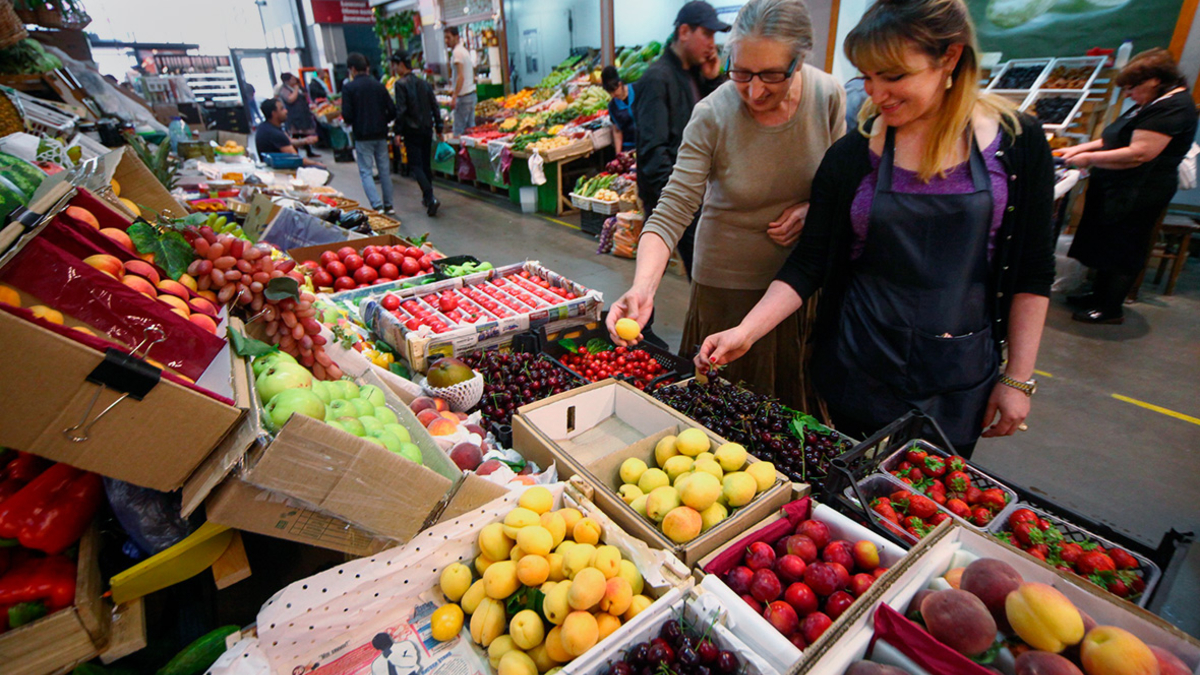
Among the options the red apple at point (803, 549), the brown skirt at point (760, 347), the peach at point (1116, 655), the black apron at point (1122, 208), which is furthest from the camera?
the black apron at point (1122, 208)

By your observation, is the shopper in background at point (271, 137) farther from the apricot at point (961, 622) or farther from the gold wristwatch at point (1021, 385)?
the apricot at point (961, 622)

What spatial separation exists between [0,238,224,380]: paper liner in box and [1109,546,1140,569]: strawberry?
6.58ft

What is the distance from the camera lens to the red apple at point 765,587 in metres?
1.15

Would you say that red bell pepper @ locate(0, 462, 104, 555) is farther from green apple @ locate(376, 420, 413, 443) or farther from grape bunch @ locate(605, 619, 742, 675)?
grape bunch @ locate(605, 619, 742, 675)

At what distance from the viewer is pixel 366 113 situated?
714 centimetres

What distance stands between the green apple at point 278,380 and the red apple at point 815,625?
115 centimetres

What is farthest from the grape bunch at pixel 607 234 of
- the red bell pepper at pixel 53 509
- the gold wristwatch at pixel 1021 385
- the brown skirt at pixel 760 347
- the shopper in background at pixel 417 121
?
the red bell pepper at pixel 53 509

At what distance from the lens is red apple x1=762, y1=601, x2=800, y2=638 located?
110 cm

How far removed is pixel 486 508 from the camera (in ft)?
4.41

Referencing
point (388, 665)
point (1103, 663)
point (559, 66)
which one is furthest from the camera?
Answer: point (559, 66)

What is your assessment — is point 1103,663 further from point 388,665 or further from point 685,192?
point 685,192

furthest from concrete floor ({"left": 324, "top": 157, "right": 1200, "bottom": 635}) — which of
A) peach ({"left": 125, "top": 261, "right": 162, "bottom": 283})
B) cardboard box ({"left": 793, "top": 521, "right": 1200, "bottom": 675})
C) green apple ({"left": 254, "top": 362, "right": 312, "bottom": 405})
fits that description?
peach ({"left": 125, "top": 261, "right": 162, "bottom": 283})

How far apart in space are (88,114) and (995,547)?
24.3 ft

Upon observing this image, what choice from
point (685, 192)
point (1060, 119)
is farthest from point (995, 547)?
point (1060, 119)
